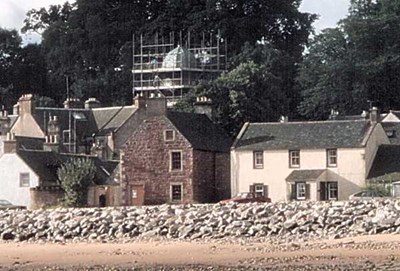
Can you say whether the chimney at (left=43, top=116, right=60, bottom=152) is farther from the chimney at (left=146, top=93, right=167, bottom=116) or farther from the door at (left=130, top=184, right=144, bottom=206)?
the door at (left=130, top=184, right=144, bottom=206)

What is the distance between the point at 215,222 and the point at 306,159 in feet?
64.7

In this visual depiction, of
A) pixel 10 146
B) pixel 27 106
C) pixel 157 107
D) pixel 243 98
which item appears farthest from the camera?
pixel 27 106

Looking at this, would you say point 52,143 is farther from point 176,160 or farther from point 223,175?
point 223,175

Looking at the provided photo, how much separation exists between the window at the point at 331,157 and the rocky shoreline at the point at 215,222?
49.0 ft

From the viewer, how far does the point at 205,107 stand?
225ft

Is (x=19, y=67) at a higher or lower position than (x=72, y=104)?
higher

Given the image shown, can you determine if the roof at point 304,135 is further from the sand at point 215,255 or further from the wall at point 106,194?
the sand at point 215,255

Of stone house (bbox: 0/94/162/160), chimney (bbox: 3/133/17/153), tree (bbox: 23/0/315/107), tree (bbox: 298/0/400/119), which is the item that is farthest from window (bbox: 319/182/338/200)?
tree (bbox: 23/0/315/107)

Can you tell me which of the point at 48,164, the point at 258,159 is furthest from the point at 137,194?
the point at 258,159

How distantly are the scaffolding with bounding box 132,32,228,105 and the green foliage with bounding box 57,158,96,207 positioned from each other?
1275 inches

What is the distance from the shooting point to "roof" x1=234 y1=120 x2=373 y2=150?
59.3m

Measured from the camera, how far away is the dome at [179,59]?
93.8m

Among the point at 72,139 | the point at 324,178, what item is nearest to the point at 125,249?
the point at 324,178

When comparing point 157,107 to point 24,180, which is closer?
point 24,180
